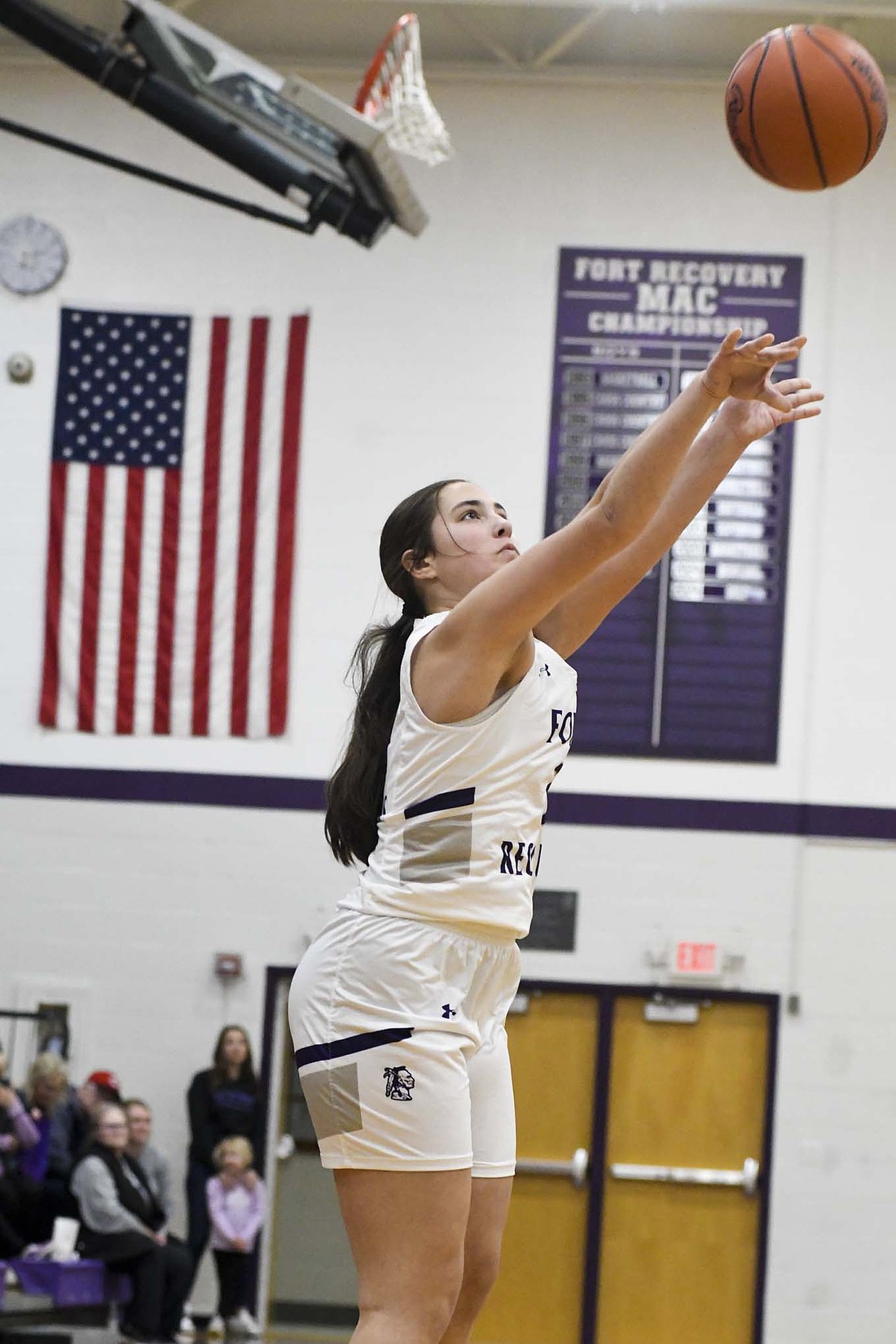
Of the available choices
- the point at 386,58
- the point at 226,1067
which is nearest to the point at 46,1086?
the point at 226,1067

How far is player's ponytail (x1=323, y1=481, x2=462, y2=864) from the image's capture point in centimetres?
304

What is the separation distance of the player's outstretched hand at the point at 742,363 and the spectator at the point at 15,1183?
7538 mm

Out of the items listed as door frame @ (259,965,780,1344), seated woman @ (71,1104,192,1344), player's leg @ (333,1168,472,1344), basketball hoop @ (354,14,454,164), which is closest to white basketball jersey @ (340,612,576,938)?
player's leg @ (333,1168,472,1344)

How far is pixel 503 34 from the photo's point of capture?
11906 millimetres

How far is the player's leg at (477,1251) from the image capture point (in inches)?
114

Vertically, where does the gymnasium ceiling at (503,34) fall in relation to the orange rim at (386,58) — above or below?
above

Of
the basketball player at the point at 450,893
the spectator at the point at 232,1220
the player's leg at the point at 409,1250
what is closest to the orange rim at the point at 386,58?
the spectator at the point at 232,1220

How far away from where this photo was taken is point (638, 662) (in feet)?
37.7

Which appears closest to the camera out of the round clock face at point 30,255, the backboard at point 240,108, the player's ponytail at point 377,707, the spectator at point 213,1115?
the player's ponytail at point 377,707

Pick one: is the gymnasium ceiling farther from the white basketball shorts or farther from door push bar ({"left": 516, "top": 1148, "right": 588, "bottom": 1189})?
the white basketball shorts

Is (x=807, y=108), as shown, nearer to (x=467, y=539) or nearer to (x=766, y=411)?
(x=766, y=411)

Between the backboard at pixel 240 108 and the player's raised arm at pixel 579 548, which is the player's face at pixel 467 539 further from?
the backboard at pixel 240 108

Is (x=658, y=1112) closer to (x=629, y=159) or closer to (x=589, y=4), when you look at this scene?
(x=629, y=159)

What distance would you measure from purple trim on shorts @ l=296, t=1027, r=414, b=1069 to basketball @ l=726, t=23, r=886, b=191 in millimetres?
2592
